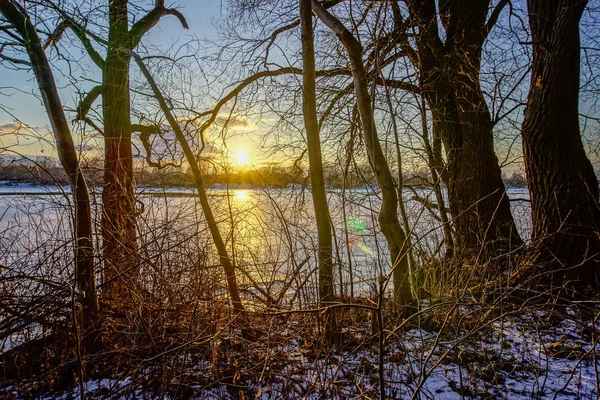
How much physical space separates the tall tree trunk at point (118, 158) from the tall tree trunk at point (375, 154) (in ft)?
7.77

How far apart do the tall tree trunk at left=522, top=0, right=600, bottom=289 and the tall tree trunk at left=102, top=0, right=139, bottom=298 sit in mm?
4891

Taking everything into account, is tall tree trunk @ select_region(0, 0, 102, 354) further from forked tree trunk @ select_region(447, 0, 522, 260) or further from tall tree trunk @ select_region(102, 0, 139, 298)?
forked tree trunk @ select_region(447, 0, 522, 260)

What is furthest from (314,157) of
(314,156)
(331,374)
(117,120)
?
(117,120)

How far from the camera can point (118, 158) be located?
3.79 meters

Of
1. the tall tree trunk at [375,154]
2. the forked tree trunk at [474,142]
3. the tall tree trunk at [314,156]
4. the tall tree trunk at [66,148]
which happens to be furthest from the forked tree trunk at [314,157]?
the forked tree trunk at [474,142]

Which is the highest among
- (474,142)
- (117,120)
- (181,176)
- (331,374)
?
(117,120)

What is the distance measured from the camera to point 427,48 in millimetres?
5094

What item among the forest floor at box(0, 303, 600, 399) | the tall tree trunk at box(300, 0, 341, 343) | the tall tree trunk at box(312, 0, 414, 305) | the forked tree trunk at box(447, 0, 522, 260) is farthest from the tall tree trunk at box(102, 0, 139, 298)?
the forked tree trunk at box(447, 0, 522, 260)

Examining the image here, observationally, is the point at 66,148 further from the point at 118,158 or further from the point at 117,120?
the point at 117,120

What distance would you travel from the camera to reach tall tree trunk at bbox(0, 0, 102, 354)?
2.80m

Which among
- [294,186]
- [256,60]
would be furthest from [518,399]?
[256,60]

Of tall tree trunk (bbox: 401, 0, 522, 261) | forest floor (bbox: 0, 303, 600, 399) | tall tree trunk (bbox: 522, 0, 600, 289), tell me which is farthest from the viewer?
tall tree trunk (bbox: 401, 0, 522, 261)

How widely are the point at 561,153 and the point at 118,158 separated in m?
5.42

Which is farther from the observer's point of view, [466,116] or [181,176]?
[466,116]
